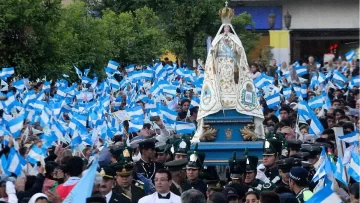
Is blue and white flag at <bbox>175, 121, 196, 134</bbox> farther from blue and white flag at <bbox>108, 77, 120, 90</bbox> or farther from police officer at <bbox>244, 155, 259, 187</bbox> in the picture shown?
blue and white flag at <bbox>108, 77, 120, 90</bbox>

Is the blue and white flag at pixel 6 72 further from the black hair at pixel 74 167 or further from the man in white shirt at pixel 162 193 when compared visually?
the man in white shirt at pixel 162 193

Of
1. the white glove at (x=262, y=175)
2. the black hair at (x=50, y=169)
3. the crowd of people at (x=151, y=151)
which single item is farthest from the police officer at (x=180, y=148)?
the black hair at (x=50, y=169)

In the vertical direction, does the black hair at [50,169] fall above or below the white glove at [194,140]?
above

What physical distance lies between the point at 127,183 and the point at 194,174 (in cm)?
112

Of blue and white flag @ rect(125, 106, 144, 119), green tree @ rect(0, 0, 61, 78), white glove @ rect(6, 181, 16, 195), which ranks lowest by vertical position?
blue and white flag @ rect(125, 106, 144, 119)

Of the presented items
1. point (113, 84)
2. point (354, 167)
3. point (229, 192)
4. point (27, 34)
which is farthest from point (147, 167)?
point (27, 34)

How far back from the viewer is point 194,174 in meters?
14.1

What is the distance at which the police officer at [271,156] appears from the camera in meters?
14.6

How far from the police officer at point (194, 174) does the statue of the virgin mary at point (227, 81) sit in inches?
171

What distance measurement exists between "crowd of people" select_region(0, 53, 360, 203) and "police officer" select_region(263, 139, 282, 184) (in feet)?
0.06

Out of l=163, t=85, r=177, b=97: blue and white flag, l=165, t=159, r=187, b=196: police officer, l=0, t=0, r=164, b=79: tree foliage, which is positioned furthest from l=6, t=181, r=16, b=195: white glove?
l=0, t=0, r=164, b=79: tree foliage

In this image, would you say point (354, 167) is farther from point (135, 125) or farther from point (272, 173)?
point (135, 125)

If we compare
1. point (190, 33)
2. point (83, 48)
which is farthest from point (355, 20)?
point (83, 48)

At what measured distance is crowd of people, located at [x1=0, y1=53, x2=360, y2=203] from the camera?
40.0ft
